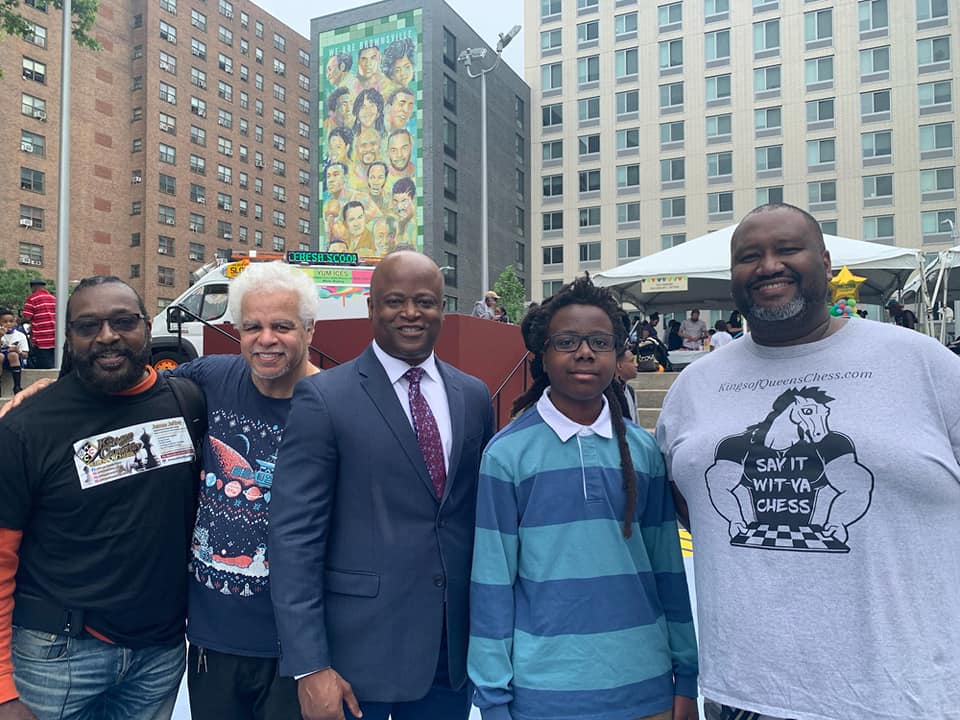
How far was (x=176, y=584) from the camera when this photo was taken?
231cm

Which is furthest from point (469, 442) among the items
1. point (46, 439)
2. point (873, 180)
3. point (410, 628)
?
point (873, 180)

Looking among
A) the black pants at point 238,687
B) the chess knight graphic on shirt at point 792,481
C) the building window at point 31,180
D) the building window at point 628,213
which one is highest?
the building window at point 31,180

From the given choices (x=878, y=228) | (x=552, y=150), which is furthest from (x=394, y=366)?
(x=552, y=150)

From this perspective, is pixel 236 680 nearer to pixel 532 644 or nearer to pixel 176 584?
pixel 176 584

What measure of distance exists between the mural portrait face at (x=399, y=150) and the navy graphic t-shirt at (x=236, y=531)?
3911 cm

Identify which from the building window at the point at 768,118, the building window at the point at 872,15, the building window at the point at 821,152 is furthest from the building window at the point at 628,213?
the building window at the point at 872,15

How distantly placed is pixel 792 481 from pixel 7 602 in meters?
2.21

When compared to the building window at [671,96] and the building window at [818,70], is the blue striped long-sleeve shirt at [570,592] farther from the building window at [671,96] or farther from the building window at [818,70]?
the building window at [671,96]

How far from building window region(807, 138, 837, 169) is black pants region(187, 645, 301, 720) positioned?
→ 150 feet

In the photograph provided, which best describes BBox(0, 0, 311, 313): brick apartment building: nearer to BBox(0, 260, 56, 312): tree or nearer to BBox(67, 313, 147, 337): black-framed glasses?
BBox(0, 260, 56, 312): tree

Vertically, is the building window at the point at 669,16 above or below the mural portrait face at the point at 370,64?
above

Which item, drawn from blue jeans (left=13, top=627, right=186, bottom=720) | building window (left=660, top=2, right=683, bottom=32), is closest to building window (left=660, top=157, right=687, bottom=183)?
building window (left=660, top=2, right=683, bottom=32)

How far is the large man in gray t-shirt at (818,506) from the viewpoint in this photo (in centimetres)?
172

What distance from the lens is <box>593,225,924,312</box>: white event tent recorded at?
1091 centimetres
